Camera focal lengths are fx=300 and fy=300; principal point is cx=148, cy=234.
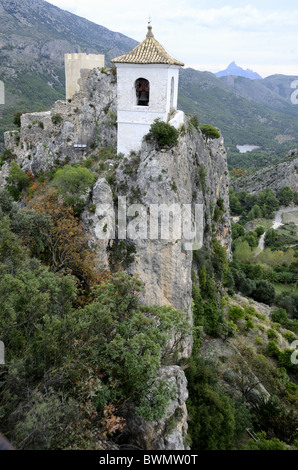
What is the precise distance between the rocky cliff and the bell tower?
151 cm

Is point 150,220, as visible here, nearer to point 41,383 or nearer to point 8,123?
point 41,383

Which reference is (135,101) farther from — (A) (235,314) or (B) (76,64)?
(A) (235,314)

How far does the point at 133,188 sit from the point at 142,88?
7.14 m

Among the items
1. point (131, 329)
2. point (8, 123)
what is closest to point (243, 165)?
point (8, 123)

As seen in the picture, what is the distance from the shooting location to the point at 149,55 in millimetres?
19156

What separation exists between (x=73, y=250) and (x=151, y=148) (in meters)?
8.29

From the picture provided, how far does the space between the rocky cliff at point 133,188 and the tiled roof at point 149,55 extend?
4.87 meters

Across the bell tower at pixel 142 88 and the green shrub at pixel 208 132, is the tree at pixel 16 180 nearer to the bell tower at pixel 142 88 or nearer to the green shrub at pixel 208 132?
the bell tower at pixel 142 88

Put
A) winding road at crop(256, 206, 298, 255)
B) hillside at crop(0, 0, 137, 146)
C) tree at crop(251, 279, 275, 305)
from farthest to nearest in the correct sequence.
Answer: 1. hillside at crop(0, 0, 137, 146)
2. winding road at crop(256, 206, 298, 255)
3. tree at crop(251, 279, 275, 305)

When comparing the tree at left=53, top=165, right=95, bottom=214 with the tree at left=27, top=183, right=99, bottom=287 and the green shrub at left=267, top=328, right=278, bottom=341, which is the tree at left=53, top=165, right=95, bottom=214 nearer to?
the tree at left=27, top=183, right=99, bottom=287

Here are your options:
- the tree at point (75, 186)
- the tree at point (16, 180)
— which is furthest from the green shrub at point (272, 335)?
the tree at point (16, 180)

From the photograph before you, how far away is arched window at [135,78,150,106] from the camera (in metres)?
20.7

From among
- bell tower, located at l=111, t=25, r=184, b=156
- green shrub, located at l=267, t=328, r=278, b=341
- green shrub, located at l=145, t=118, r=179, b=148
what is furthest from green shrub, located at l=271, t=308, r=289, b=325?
bell tower, located at l=111, t=25, r=184, b=156

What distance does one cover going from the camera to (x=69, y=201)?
19.7 metres
